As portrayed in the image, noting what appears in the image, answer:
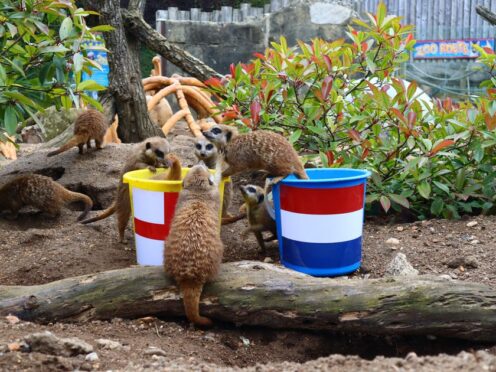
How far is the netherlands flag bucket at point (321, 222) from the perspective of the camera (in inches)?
114

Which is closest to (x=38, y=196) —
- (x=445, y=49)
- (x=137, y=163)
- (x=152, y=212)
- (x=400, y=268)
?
(x=137, y=163)

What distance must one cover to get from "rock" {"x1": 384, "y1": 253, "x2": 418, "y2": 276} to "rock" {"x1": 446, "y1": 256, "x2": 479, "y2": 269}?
235 mm

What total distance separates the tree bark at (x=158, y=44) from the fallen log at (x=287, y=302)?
4.29 metres

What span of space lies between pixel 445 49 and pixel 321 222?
9.45 m

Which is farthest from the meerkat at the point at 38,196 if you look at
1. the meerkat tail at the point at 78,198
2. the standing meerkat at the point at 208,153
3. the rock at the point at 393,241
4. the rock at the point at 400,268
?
the rock at the point at 400,268

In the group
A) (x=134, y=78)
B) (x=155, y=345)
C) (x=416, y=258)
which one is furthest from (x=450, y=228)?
(x=134, y=78)

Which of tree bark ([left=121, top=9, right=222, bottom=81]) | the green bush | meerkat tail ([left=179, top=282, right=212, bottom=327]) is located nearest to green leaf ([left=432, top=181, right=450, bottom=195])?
the green bush

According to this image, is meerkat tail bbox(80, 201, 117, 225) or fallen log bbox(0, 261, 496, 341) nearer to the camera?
fallen log bbox(0, 261, 496, 341)

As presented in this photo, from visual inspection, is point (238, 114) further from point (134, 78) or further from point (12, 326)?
point (12, 326)

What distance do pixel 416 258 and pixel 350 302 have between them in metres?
1.11

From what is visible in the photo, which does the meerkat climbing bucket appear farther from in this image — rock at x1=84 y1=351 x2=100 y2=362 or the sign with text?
the sign with text

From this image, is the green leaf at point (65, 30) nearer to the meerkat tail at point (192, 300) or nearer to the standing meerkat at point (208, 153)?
the standing meerkat at point (208, 153)

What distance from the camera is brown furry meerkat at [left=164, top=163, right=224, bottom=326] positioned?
233cm

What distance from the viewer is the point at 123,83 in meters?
5.63
